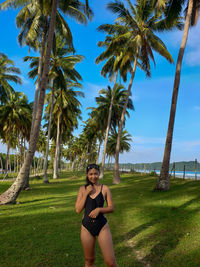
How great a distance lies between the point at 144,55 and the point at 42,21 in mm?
9368

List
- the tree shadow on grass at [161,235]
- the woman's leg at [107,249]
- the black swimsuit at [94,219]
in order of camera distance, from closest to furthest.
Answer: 1. the woman's leg at [107,249]
2. the black swimsuit at [94,219]
3. the tree shadow on grass at [161,235]

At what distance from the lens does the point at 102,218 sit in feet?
9.66

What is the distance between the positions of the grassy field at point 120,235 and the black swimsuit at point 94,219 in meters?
1.98

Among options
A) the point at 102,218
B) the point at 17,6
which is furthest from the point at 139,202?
the point at 17,6

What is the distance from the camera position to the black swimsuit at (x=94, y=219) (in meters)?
2.88

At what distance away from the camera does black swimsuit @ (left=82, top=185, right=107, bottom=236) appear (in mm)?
2875

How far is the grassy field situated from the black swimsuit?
6.50 ft

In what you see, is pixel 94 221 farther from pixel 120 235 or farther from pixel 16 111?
pixel 16 111

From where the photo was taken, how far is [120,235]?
6.17 meters

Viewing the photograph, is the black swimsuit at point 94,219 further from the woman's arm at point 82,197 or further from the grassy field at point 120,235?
the grassy field at point 120,235

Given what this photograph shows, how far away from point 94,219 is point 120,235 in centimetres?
379

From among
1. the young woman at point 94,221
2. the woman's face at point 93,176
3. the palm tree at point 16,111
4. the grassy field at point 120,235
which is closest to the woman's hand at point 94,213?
the young woman at point 94,221

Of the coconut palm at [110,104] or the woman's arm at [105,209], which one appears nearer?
the woman's arm at [105,209]

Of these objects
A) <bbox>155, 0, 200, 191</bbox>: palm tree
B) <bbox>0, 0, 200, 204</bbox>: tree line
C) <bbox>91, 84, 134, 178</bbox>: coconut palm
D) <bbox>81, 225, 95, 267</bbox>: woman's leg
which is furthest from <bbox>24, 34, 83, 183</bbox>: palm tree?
<bbox>81, 225, 95, 267</bbox>: woman's leg
